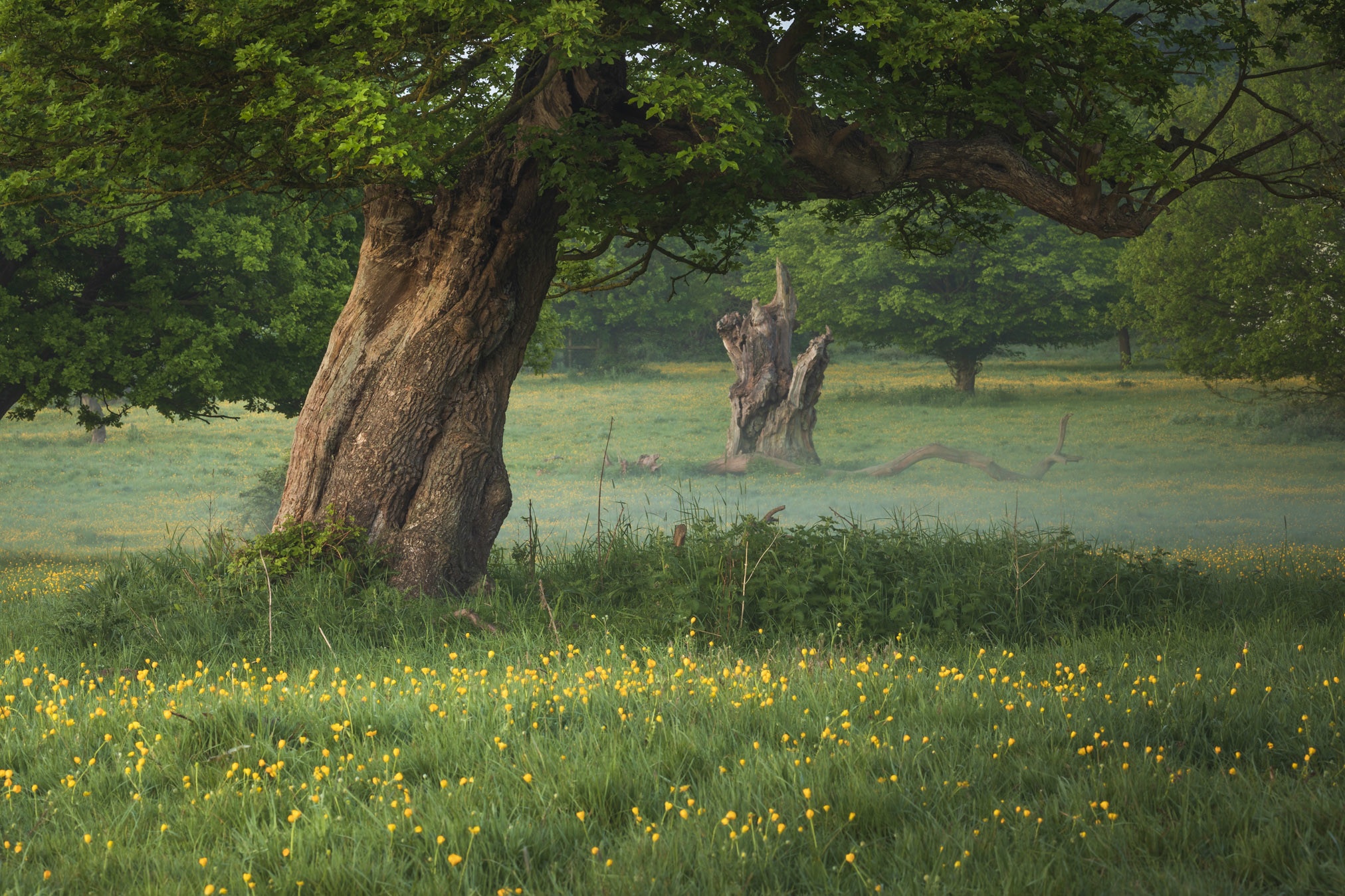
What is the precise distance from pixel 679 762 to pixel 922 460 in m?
26.3

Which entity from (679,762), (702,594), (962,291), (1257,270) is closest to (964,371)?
(962,291)

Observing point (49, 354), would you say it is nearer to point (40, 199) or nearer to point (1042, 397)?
point (40, 199)

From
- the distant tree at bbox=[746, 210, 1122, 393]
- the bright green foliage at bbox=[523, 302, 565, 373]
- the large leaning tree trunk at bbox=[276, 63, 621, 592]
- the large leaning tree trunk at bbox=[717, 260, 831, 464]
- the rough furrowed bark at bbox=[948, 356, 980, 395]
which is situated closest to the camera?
the large leaning tree trunk at bbox=[276, 63, 621, 592]

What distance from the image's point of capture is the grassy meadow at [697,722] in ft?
13.2

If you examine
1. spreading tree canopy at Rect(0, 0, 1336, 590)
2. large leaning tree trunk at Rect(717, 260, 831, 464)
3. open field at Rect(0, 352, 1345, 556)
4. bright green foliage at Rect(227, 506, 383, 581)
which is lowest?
open field at Rect(0, 352, 1345, 556)

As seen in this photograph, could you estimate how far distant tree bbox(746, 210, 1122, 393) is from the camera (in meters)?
37.8

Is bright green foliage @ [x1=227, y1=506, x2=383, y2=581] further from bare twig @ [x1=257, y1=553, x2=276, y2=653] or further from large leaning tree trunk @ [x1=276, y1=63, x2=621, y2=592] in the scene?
large leaning tree trunk @ [x1=276, y1=63, x2=621, y2=592]

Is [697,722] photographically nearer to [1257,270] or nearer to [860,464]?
[1257,270]

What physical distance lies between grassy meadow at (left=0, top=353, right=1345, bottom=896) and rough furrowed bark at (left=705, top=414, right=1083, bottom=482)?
15143 millimetres

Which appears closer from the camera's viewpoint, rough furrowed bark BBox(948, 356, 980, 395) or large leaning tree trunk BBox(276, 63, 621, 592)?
large leaning tree trunk BBox(276, 63, 621, 592)

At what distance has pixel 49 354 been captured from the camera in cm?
1703

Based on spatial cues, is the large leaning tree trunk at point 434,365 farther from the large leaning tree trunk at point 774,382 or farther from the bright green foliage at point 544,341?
the large leaning tree trunk at point 774,382

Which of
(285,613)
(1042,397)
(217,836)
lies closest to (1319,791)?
(217,836)

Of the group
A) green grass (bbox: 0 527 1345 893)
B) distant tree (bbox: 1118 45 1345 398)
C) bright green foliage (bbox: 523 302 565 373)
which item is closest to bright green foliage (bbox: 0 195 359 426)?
bright green foliage (bbox: 523 302 565 373)
